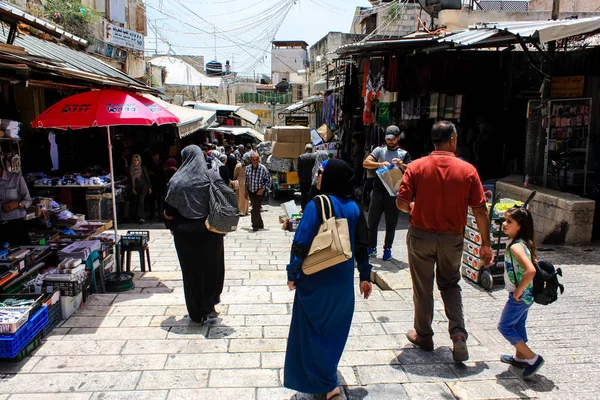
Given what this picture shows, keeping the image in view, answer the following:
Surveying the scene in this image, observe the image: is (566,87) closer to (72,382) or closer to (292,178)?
(292,178)

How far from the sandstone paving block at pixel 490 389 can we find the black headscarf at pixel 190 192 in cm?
259

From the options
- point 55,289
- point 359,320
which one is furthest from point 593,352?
point 55,289

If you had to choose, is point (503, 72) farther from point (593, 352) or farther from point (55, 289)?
point (55, 289)

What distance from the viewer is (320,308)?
3.17 meters

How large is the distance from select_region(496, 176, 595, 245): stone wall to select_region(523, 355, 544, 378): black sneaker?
429 cm

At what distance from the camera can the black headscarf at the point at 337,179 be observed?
3.27 meters

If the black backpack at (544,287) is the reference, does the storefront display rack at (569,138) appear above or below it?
above

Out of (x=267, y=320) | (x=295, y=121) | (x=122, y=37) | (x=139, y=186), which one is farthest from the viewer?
(x=295, y=121)

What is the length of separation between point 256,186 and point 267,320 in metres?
6.12

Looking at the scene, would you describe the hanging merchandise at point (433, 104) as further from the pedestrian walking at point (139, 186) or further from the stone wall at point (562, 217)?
the pedestrian walking at point (139, 186)

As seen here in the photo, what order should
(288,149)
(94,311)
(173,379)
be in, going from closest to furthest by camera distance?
(173,379), (94,311), (288,149)

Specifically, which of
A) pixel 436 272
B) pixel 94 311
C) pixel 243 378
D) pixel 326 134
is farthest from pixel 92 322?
pixel 326 134

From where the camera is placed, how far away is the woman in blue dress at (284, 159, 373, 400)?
10.4ft

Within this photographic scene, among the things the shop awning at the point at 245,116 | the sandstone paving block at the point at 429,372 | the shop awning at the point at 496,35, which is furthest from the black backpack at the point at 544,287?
the shop awning at the point at 245,116
